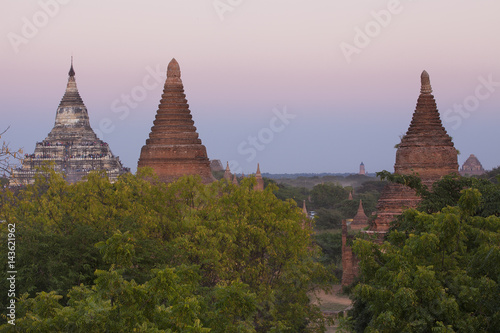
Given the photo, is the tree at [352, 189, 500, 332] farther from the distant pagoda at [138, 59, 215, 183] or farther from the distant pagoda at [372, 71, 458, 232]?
the distant pagoda at [138, 59, 215, 183]

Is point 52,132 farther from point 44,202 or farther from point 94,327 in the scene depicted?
point 94,327

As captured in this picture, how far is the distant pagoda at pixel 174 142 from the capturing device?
125ft

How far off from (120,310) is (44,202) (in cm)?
1229

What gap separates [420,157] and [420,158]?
0.17 feet

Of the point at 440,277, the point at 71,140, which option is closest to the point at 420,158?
the point at 440,277

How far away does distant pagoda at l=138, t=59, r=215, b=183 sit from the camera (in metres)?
38.0

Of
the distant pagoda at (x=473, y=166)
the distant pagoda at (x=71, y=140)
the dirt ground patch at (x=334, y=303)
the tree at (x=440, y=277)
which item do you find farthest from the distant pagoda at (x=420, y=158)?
the distant pagoda at (x=473, y=166)

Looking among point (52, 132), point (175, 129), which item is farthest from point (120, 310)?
point (52, 132)

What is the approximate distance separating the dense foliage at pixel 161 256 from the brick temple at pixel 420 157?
7.51 metres

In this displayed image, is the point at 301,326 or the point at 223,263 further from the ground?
the point at 223,263

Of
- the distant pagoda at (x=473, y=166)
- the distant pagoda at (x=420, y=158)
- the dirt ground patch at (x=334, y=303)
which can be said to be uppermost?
the distant pagoda at (x=473, y=166)

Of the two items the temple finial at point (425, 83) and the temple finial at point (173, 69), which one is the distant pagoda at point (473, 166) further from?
the temple finial at point (173, 69)

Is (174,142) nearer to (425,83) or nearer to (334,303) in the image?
(425,83)

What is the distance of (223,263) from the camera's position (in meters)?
27.2
